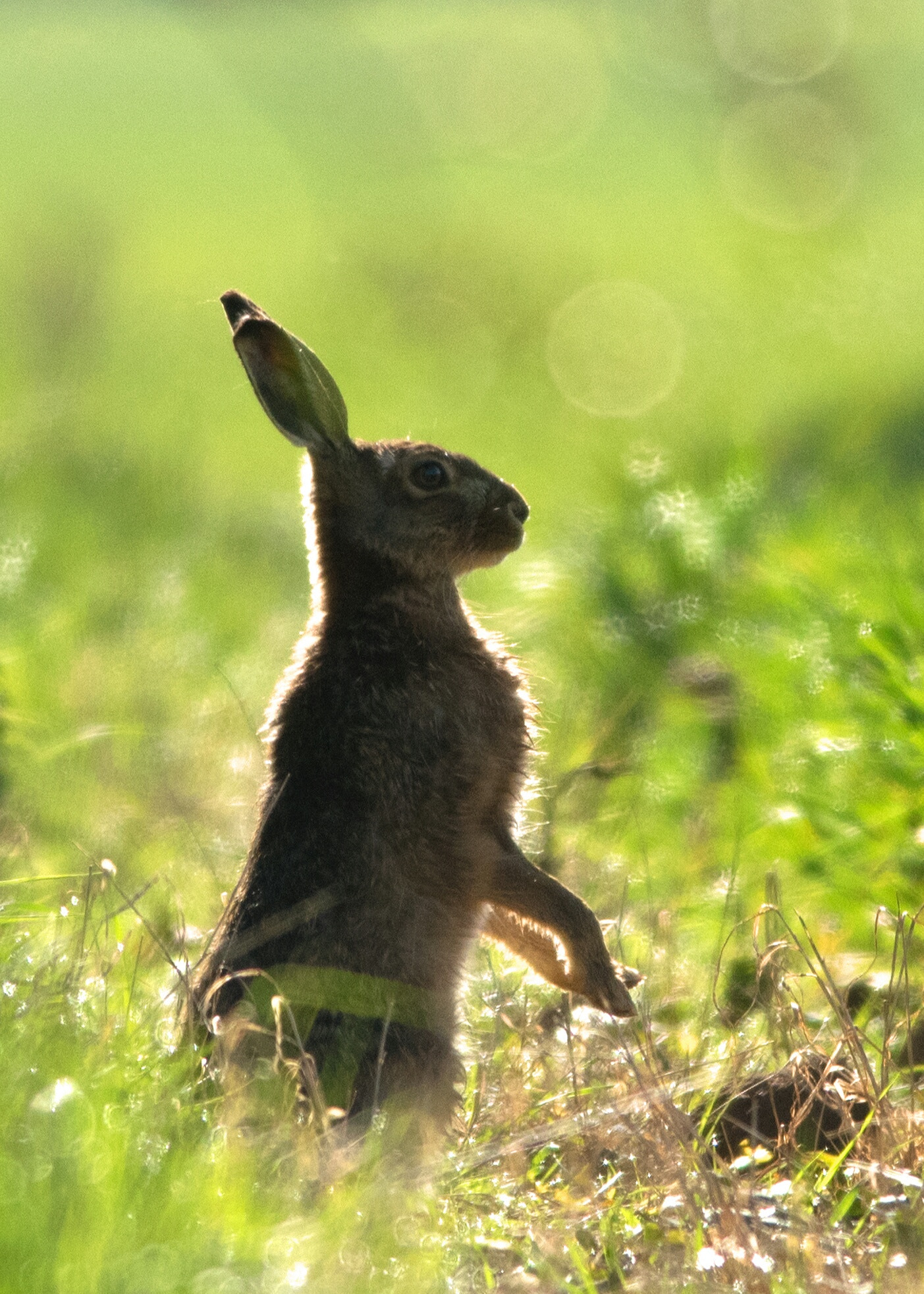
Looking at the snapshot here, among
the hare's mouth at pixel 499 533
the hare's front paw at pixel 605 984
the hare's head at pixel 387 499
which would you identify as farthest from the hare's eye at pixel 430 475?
the hare's front paw at pixel 605 984

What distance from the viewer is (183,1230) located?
2.48 metres

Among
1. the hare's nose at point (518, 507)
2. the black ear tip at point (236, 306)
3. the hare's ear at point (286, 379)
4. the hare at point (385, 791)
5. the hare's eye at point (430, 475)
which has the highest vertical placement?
the black ear tip at point (236, 306)

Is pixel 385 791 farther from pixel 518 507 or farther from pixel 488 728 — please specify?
pixel 518 507

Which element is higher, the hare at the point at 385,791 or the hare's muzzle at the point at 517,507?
the hare's muzzle at the point at 517,507

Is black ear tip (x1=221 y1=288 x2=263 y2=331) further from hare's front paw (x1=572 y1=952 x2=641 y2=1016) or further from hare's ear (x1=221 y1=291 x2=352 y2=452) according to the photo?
hare's front paw (x1=572 y1=952 x2=641 y2=1016)

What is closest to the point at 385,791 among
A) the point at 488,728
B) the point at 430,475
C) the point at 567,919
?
the point at 488,728

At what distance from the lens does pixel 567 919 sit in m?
4.19

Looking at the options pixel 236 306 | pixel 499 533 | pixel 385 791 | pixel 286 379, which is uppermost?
pixel 236 306

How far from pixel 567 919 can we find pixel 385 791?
2.04 feet

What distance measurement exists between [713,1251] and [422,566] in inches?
87.5

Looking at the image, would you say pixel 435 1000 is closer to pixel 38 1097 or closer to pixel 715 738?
pixel 38 1097

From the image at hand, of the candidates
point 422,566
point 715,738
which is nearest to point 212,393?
point 715,738

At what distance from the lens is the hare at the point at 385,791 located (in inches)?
144

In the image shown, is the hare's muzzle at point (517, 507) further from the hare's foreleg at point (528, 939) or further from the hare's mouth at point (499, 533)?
the hare's foreleg at point (528, 939)
